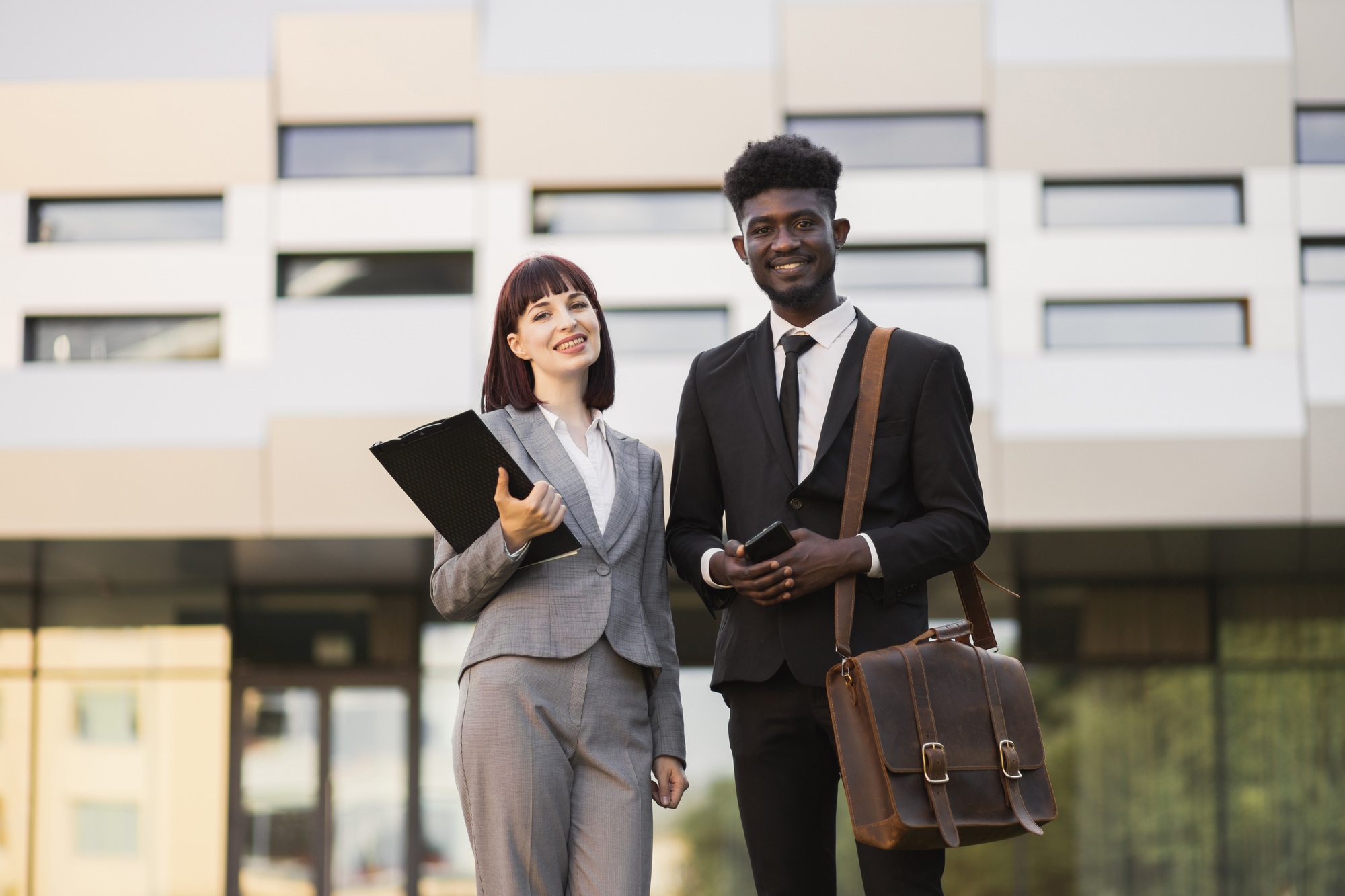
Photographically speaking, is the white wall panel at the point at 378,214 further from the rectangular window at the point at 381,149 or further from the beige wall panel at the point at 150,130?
the beige wall panel at the point at 150,130

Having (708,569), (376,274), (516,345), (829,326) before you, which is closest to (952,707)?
(708,569)

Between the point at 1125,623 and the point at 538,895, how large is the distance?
34.3 feet

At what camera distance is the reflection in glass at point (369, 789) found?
11.8 meters

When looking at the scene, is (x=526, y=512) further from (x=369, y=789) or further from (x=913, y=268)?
(x=369, y=789)

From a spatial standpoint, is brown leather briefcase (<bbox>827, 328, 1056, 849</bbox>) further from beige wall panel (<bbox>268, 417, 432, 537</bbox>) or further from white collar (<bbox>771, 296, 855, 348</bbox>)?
beige wall panel (<bbox>268, 417, 432, 537</bbox>)

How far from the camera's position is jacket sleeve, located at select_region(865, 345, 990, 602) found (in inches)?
106

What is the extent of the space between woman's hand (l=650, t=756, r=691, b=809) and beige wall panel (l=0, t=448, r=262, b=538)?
24.4 feet

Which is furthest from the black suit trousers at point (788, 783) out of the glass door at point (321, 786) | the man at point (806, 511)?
the glass door at point (321, 786)

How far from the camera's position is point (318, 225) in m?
10.3

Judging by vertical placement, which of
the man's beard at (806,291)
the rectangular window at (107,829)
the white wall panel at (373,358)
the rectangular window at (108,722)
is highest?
the white wall panel at (373,358)

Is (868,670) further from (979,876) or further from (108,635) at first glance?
(108,635)

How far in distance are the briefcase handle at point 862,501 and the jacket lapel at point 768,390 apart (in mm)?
141

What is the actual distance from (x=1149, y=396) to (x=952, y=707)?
25.8 ft

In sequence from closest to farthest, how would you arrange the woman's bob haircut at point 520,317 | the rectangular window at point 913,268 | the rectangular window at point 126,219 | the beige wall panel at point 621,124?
the woman's bob haircut at point 520,317 → the beige wall panel at point 621,124 → the rectangular window at point 913,268 → the rectangular window at point 126,219
